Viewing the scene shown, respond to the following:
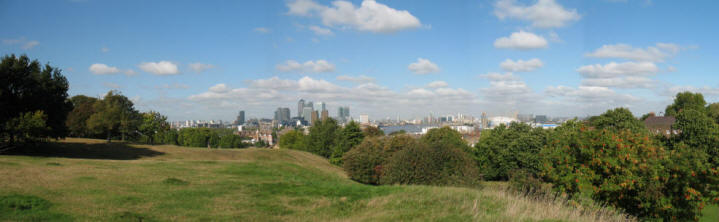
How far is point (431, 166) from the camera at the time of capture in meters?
26.2

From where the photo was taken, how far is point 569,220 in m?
10.7

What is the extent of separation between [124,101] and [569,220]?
70.6 metres

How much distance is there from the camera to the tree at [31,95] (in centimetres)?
2822

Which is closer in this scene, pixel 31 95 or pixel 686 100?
pixel 31 95

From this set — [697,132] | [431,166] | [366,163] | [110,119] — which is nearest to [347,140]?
[366,163]

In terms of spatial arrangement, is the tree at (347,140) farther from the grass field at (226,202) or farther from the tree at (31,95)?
the grass field at (226,202)

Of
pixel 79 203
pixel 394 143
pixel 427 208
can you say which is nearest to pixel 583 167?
pixel 427 208

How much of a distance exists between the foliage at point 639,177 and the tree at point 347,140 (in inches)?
1959

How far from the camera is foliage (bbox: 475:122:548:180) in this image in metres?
46.8

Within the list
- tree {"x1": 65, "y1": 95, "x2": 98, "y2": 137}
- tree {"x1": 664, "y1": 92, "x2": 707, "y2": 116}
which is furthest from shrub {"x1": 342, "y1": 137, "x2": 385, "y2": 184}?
tree {"x1": 664, "y1": 92, "x2": 707, "y2": 116}

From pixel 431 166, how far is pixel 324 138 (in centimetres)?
5585

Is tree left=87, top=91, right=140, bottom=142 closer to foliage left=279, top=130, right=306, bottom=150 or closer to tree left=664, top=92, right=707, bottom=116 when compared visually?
foliage left=279, top=130, right=306, bottom=150

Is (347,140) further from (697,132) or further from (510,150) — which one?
(697,132)

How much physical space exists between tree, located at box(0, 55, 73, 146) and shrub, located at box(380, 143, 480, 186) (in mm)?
25183
